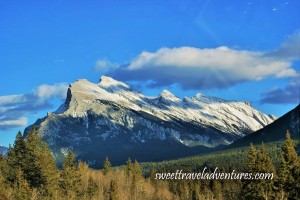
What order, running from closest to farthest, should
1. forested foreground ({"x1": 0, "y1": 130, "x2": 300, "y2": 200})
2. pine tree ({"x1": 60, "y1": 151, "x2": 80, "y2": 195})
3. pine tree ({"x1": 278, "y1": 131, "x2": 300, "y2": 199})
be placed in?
pine tree ({"x1": 278, "y1": 131, "x2": 300, "y2": 199}) < forested foreground ({"x1": 0, "y1": 130, "x2": 300, "y2": 200}) < pine tree ({"x1": 60, "y1": 151, "x2": 80, "y2": 195})

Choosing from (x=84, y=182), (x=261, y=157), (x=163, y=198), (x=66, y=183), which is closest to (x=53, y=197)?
(x=66, y=183)

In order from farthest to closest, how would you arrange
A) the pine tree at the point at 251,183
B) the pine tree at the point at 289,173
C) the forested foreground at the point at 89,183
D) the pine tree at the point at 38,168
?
the pine tree at the point at 38,168
the pine tree at the point at 251,183
the forested foreground at the point at 89,183
the pine tree at the point at 289,173

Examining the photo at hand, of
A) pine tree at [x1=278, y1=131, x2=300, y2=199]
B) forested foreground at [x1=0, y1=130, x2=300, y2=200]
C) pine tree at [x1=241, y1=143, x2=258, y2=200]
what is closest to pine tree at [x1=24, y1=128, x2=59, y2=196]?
forested foreground at [x1=0, y1=130, x2=300, y2=200]

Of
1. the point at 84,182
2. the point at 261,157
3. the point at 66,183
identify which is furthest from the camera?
the point at 84,182

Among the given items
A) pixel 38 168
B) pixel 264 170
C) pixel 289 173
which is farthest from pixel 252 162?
pixel 38 168

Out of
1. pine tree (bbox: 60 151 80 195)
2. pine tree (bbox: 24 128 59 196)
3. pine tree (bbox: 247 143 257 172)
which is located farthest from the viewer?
pine tree (bbox: 60 151 80 195)

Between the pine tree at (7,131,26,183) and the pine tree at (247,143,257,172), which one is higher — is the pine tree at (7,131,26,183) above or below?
above

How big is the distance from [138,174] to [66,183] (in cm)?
6254

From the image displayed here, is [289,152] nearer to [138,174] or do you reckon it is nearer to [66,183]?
[66,183]

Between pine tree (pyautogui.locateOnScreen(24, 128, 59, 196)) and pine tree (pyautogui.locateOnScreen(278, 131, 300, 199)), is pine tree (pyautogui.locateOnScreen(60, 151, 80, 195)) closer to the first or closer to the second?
pine tree (pyautogui.locateOnScreen(24, 128, 59, 196))

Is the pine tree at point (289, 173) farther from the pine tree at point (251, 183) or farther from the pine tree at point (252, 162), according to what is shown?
the pine tree at point (252, 162)

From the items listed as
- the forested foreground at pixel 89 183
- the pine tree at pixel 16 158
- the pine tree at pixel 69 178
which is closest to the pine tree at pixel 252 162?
the forested foreground at pixel 89 183

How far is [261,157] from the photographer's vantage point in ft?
251

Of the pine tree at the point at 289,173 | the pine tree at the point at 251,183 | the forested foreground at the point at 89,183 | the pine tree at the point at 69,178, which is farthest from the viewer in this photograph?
the pine tree at the point at 69,178
